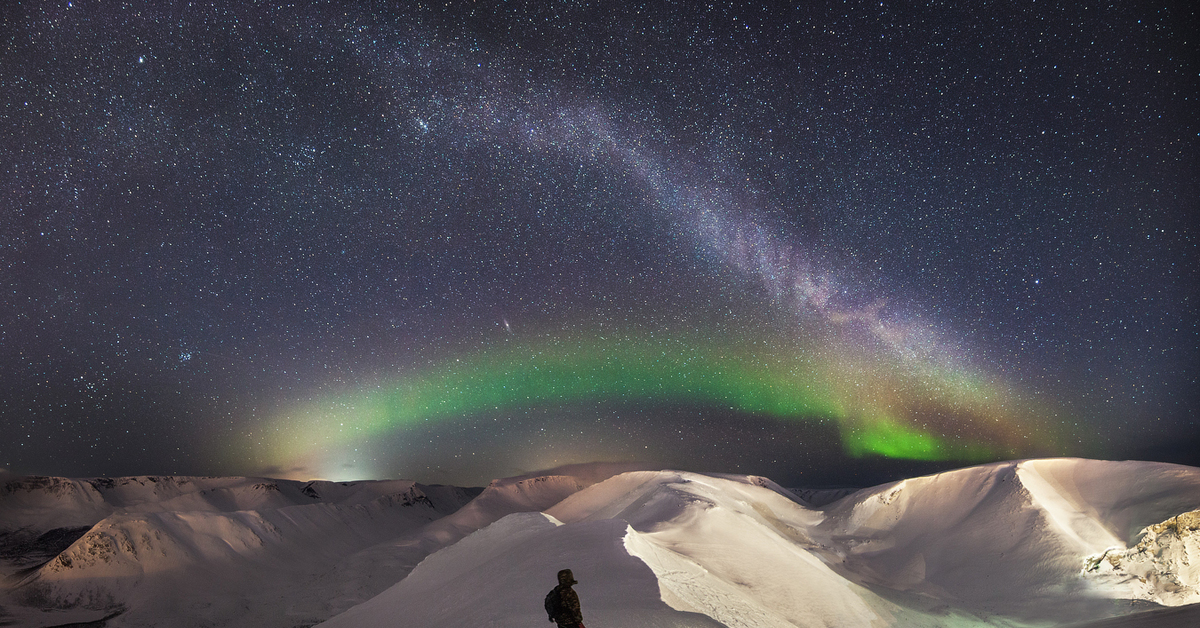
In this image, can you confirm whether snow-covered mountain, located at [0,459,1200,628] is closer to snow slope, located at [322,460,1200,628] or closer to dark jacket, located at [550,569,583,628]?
snow slope, located at [322,460,1200,628]

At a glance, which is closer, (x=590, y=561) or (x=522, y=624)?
(x=522, y=624)

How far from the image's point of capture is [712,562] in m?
21.9

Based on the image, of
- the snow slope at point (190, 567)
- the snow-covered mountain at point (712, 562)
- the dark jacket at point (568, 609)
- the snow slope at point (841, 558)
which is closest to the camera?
the dark jacket at point (568, 609)

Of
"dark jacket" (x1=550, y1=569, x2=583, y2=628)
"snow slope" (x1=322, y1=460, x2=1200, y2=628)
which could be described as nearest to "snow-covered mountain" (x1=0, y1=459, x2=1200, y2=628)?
"snow slope" (x1=322, y1=460, x2=1200, y2=628)

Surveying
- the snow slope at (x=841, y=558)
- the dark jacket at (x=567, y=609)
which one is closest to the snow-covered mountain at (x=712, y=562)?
the snow slope at (x=841, y=558)

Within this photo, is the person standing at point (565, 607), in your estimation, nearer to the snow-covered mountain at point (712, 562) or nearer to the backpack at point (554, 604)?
the backpack at point (554, 604)

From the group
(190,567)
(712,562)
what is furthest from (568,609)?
(190,567)

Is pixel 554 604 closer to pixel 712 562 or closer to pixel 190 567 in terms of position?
pixel 712 562

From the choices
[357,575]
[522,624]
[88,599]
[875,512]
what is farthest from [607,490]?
[88,599]

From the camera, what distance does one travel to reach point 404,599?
17.3 metres

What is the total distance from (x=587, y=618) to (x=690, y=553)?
13.5 metres

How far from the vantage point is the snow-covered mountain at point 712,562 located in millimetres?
14799

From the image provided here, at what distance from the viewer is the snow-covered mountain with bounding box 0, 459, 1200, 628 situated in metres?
14.8

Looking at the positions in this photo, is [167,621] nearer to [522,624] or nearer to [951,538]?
[522,624]
